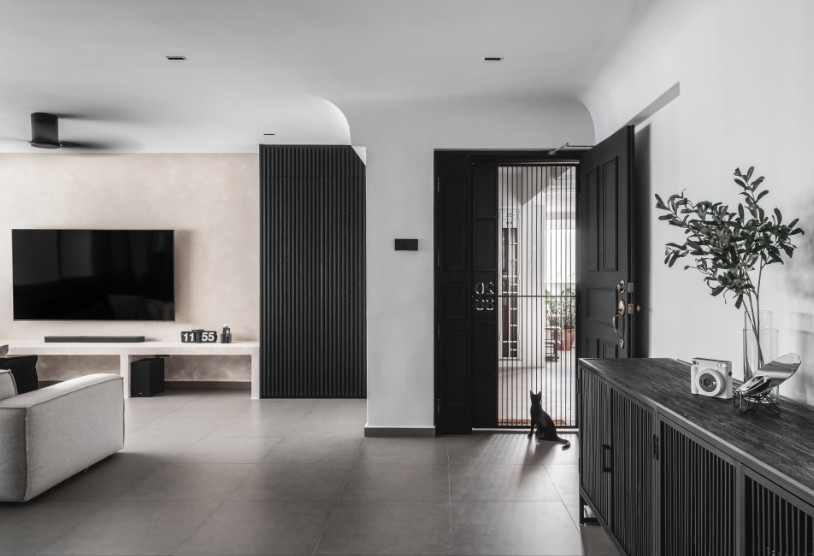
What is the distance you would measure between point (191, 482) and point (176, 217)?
3.89m

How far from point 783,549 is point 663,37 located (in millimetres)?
2838

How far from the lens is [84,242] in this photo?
671 cm

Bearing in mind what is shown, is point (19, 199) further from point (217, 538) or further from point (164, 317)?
point (217, 538)

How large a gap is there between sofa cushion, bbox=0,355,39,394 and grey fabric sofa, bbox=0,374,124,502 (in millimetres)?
372

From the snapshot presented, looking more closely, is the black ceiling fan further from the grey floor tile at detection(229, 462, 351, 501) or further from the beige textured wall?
the grey floor tile at detection(229, 462, 351, 501)

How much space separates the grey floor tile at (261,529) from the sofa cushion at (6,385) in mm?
1541

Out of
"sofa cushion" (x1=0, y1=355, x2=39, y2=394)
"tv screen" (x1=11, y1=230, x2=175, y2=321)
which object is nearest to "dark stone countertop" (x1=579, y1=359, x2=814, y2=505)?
"sofa cushion" (x1=0, y1=355, x2=39, y2=394)

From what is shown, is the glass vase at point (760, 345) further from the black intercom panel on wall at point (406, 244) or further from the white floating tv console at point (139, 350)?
the white floating tv console at point (139, 350)

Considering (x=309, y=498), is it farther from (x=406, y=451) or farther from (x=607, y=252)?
(x=607, y=252)

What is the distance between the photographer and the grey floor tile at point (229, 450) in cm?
429

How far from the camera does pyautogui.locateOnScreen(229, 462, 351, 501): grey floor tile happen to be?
3.56 metres

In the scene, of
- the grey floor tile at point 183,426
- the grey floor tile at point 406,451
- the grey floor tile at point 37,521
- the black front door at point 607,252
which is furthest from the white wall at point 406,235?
the grey floor tile at point 37,521

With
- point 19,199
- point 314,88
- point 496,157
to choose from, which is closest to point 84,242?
point 19,199

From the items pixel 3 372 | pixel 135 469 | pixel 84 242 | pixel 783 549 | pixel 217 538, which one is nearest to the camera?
pixel 783 549
